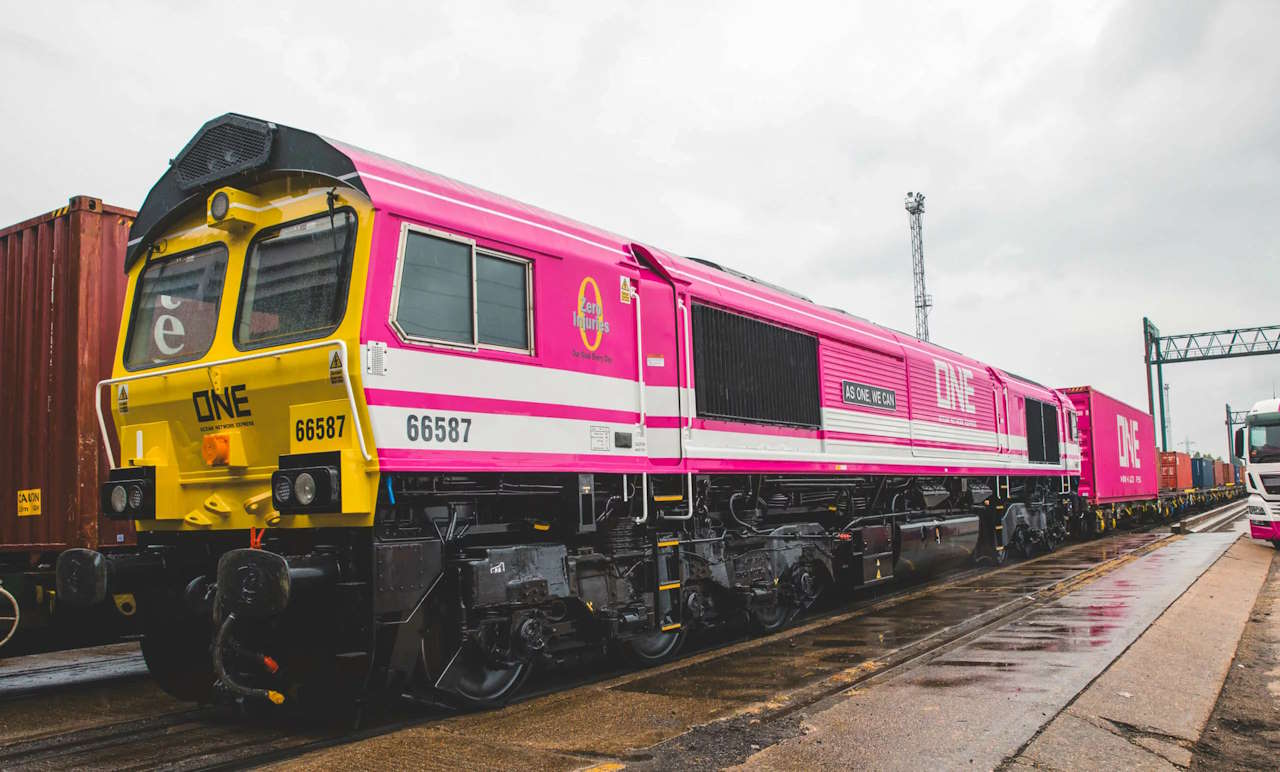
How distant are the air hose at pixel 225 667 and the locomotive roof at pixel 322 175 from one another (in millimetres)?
2534

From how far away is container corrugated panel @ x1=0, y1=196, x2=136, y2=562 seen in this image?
7738mm

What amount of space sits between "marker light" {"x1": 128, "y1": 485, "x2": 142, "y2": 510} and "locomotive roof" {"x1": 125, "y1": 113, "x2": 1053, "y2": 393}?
1726mm

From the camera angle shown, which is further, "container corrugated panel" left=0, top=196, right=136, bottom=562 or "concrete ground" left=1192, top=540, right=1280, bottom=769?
"container corrugated panel" left=0, top=196, right=136, bottom=562

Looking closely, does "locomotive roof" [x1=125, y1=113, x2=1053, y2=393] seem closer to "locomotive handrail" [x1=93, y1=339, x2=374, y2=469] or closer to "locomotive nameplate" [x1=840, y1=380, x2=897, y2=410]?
"locomotive handrail" [x1=93, y1=339, x2=374, y2=469]

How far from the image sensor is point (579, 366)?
6.86 meters

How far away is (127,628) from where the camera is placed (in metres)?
7.05

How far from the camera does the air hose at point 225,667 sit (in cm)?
520

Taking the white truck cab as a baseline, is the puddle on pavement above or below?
below

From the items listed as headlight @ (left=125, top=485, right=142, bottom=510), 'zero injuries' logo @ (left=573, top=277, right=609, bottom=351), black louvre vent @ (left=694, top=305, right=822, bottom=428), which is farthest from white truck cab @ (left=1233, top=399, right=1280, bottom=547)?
headlight @ (left=125, top=485, right=142, bottom=510)

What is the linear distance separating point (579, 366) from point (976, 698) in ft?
11.4

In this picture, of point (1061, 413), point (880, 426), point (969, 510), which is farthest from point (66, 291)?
point (1061, 413)

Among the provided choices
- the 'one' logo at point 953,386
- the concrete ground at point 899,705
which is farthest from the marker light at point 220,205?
the 'one' logo at point 953,386

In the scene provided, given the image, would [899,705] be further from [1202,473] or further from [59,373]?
[1202,473]

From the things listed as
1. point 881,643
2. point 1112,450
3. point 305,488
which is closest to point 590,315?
point 305,488
